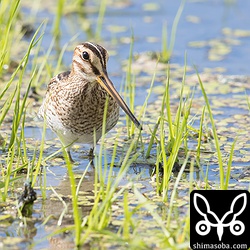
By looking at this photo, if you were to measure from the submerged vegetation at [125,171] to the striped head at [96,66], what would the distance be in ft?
1.24

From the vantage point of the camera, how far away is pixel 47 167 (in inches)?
256

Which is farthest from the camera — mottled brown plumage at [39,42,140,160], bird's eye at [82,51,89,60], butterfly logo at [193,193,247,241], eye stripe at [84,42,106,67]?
mottled brown plumage at [39,42,140,160]

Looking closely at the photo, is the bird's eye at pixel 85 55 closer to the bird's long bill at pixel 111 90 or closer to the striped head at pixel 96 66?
the striped head at pixel 96 66

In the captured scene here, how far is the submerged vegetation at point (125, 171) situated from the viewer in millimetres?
4898

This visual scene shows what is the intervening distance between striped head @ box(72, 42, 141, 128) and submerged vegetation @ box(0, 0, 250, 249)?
0.38 m

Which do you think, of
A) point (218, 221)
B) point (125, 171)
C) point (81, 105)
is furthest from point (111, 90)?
point (218, 221)

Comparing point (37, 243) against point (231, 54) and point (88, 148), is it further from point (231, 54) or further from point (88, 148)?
point (231, 54)

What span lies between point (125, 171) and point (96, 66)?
1.48m

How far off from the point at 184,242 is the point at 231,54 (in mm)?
5361

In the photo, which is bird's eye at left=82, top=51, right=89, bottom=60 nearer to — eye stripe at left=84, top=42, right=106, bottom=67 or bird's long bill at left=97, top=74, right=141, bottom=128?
eye stripe at left=84, top=42, right=106, bottom=67

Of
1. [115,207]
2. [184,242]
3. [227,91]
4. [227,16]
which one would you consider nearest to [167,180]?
Answer: [115,207]

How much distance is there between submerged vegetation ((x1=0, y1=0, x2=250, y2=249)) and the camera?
4898 millimetres

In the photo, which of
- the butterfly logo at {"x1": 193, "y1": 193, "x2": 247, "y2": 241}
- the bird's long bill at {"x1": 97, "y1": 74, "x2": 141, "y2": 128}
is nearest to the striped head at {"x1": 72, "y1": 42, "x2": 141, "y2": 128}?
the bird's long bill at {"x1": 97, "y1": 74, "x2": 141, "y2": 128}

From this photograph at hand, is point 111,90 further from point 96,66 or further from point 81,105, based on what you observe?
point 81,105
